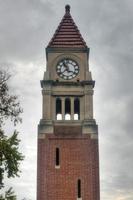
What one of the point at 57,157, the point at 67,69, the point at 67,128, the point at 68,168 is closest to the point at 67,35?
the point at 67,69

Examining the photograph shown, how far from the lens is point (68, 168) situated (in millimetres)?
50500

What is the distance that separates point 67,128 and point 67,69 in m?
6.39

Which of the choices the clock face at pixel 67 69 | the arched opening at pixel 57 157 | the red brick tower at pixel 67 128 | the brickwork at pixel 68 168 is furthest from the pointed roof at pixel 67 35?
the arched opening at pixel 57 157

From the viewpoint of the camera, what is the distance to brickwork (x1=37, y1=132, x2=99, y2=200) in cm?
4950

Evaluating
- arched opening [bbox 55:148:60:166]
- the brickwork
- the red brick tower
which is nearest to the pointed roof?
the red brick tower

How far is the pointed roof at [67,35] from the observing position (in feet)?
184

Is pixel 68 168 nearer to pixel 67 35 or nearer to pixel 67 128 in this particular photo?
pixel 67 128

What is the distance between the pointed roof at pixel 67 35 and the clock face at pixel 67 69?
1704 mm

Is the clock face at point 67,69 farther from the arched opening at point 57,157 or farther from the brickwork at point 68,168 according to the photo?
the arched opening at point 57,157

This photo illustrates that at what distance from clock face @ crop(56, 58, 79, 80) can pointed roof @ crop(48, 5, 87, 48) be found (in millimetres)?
1704

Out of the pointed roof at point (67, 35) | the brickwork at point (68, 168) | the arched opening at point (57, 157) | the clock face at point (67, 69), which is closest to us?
the brickwork at point (68, 168)

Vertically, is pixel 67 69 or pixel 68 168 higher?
pixel 67 69

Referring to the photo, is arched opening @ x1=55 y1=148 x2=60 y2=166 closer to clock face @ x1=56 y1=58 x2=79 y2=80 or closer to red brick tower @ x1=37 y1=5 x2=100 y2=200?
red brick tower @ x1=37 y1=5 x2=100 y2=200

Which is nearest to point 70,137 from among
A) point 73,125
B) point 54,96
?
point 73,125
